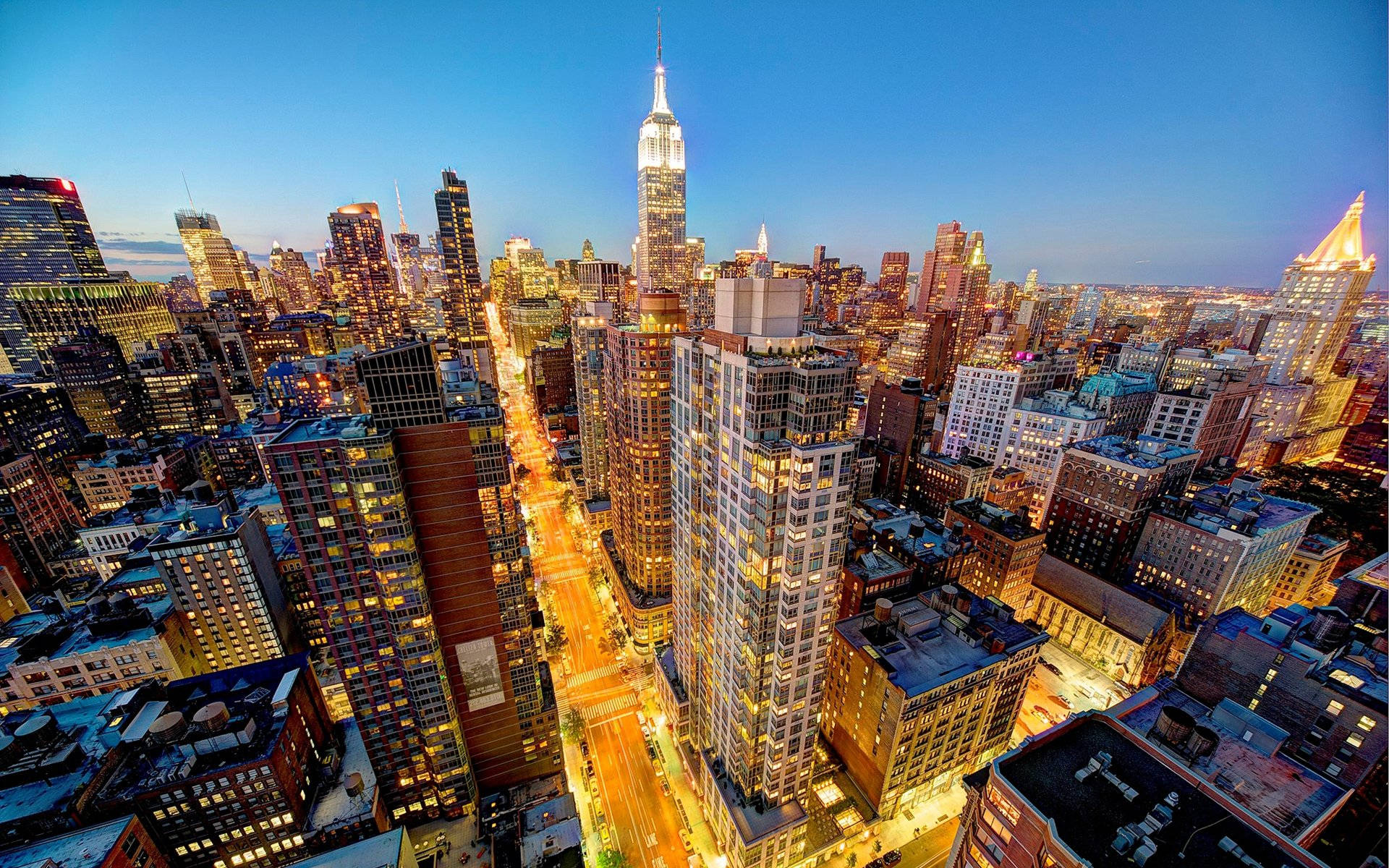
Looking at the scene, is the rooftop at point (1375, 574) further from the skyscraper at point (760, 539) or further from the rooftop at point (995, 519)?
the skyscraper at point (760, 539)

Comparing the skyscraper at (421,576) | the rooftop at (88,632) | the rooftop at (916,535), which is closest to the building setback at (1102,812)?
the rooftop at (916,535)

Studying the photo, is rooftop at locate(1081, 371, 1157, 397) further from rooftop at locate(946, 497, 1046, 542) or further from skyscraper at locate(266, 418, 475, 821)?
skyscraper at locate(266, 418, 475, 821)

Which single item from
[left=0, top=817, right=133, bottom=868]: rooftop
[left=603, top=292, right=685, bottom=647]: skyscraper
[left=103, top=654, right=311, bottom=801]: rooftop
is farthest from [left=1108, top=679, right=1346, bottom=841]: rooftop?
[left=0, top=817, right=133, bottom=868]: rooftop

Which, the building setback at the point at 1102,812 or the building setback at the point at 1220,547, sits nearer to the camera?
the building setback at the point at 1102,812

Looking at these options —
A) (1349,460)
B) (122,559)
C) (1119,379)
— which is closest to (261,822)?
(122,559)

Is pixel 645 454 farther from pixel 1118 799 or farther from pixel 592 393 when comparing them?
pixel 1118 799

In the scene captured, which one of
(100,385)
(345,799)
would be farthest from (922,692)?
(100,385)
